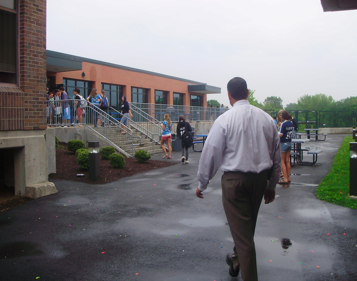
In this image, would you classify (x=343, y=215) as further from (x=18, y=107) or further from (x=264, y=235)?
(x=18, y=107)

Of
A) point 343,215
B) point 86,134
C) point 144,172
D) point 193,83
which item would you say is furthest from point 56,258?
point 193,83

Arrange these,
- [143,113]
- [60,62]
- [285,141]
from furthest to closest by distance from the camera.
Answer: [143,113], [60,62], [285,141]

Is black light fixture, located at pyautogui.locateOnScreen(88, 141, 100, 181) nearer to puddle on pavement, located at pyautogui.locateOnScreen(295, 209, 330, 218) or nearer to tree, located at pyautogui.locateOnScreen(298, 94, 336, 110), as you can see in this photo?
puddle on pavement, located at pyautogui.locateOnScreen(295, 209, 330, 218)

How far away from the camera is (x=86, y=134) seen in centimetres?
1446

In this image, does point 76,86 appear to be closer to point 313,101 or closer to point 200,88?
point 200,88

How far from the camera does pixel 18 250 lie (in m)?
4.43

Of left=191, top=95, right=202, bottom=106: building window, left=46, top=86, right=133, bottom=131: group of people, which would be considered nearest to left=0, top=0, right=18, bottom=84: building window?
left=46, top=86, right=133, bottom=131: group of people

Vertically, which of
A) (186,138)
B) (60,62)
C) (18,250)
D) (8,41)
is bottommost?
(18,250)

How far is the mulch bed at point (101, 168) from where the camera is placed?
31.1ft

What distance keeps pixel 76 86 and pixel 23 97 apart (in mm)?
16217

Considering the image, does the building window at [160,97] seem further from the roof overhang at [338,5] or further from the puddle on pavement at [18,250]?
the puddle on pavement at [18,250]

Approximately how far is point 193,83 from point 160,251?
116ft

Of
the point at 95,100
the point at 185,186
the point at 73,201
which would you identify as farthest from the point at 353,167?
the point at 95,100

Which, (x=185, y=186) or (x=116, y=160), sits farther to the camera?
(x=116, y=160)
